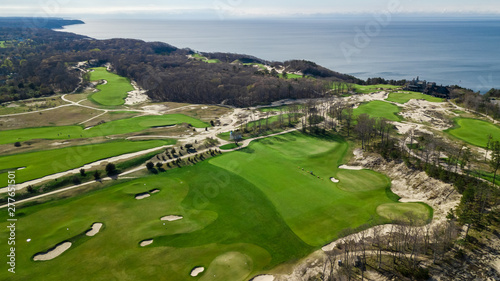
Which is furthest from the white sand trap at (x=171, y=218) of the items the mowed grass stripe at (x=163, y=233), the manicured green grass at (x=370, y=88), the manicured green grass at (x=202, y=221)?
the manicured green grass at (x=370, y=88)

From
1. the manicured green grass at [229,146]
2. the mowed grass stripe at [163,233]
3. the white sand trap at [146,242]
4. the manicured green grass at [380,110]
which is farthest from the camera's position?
the manicured green grass at [380,110]

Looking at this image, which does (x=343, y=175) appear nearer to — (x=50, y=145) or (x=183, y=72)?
(x=50, y=145)

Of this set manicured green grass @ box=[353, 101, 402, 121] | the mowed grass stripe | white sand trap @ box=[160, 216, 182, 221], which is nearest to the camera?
the mowed grass stripe

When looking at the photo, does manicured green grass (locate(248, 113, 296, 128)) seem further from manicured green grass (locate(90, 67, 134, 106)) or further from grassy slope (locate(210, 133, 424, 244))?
manicured green grass (locate(90, 67, 134, 106))

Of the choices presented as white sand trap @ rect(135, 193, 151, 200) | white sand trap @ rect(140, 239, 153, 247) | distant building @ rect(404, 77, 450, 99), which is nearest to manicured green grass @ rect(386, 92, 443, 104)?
distant building @ rect(404, 77, 450, 99)

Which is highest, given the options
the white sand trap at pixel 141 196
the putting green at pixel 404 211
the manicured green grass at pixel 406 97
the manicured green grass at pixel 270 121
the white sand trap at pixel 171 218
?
the manicured green grass at pixel 406 97

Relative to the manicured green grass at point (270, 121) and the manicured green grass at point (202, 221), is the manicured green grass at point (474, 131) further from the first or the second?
the manicured green grass at point (270, 121)

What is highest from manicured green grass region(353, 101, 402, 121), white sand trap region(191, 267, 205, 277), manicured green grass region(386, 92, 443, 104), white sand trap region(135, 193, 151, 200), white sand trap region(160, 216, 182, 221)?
manicured green grass region(386, 92, 443, 104)
